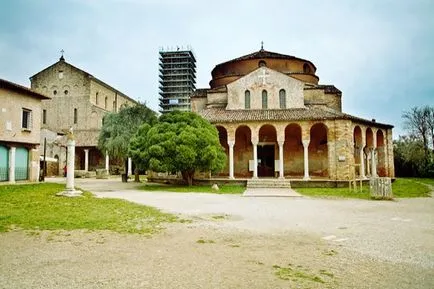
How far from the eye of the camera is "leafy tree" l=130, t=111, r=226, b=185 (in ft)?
66.5

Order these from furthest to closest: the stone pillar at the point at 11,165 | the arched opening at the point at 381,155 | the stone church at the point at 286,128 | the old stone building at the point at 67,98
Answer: the old stone building at the point at 67,98
the arched opening at the point at 381,155
the stone church at the point at 286,128
the stone pillar at the point at 11,165

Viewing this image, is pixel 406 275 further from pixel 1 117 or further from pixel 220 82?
pixel 220 82

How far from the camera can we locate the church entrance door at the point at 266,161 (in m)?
27.9

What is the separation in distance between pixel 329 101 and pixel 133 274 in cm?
2830

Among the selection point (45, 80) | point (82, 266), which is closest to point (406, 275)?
point (82, 266)

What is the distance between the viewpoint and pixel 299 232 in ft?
26.1

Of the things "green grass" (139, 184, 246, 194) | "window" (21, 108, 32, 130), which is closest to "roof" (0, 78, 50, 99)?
"window" (21, 108, 32, 130)

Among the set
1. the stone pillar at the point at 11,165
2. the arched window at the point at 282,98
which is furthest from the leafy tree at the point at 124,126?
the arched window at the point at 282,98

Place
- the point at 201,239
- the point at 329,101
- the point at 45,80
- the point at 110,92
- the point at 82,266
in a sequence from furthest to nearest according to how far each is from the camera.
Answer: the point at 110,92
the point at 45,80
the point at 329,101
the point at 201,239
the point at 82,266

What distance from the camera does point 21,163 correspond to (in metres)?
22.9

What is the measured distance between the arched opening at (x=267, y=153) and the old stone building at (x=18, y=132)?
1680 centimetres

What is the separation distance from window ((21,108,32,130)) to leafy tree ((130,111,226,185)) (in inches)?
298

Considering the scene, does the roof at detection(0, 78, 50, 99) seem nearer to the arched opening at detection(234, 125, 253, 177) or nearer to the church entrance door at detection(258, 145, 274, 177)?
the arched opening at detection(234, 125, 253, 177)

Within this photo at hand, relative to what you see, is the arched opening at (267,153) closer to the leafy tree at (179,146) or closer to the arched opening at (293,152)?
the arched opening at (293,152)
